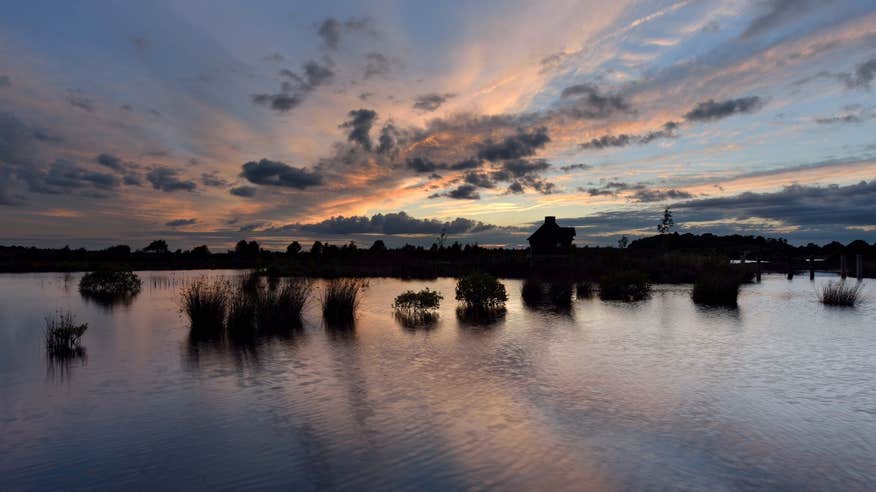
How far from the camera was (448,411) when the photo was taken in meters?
8.72

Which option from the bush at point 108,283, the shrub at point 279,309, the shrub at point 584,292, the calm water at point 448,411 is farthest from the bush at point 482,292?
the bush at point 108,283

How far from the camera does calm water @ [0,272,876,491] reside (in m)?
6.34

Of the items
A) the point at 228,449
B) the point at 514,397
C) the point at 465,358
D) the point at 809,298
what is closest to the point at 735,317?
the point at 809,298

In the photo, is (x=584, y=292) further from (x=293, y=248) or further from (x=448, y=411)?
(x=293, y=248)

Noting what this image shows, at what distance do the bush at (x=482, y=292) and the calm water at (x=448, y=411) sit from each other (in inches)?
286

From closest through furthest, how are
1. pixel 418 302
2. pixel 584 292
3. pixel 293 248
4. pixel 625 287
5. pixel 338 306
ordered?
pixel 338 306 → pixel 418 302 → pixel 625 287 → pixel 584 292 → pixel 293 248

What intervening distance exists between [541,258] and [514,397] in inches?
1684

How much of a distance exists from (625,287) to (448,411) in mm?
23203

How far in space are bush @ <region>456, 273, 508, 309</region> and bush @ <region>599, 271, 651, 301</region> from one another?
7.41 metres

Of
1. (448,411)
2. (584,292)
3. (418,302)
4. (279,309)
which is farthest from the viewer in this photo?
(584,292)

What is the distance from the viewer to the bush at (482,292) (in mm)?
23781

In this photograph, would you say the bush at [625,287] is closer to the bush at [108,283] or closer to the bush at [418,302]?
the bush at [418,302]

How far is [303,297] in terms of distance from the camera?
62.1 feet

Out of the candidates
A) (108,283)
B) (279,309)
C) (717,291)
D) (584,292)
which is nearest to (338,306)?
(279,309)
